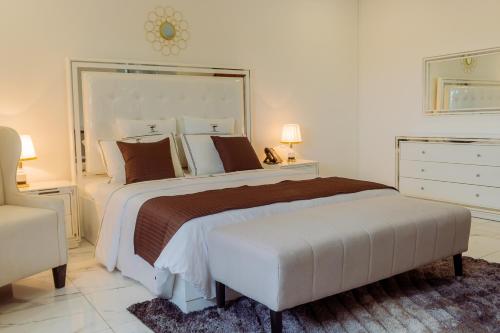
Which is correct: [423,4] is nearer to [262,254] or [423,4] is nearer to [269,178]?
[269,178]

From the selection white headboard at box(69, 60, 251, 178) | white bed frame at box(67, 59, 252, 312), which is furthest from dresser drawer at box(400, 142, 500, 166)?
white bed frame at box(67, 59, 252, 312)

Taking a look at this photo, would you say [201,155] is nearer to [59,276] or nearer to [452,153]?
[59,276]

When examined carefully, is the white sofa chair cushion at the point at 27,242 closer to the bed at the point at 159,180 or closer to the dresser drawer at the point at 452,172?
the bed at the point at 159,180

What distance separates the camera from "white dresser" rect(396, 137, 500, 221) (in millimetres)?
4281

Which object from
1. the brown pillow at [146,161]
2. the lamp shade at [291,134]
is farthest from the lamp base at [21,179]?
the lamp shade at [291,134]

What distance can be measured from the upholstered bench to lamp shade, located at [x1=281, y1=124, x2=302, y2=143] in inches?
89.7

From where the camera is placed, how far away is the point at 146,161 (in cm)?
359

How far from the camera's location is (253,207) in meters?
2.70

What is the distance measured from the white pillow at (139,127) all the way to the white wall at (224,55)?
0.48 meters

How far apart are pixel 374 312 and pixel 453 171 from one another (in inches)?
105

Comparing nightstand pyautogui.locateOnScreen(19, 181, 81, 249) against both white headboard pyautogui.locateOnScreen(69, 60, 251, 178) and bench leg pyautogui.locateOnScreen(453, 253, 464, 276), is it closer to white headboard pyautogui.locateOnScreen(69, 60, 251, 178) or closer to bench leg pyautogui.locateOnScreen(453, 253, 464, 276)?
white headboard pyautogui.locateOnScreen(69, 60, 251, 178)

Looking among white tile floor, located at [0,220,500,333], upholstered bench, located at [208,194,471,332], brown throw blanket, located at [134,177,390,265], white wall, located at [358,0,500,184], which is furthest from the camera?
white wall, located at [358,0,500,184]

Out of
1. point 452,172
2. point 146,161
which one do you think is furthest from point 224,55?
point 452,172

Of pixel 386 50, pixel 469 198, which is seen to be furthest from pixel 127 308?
pixel 386 50
